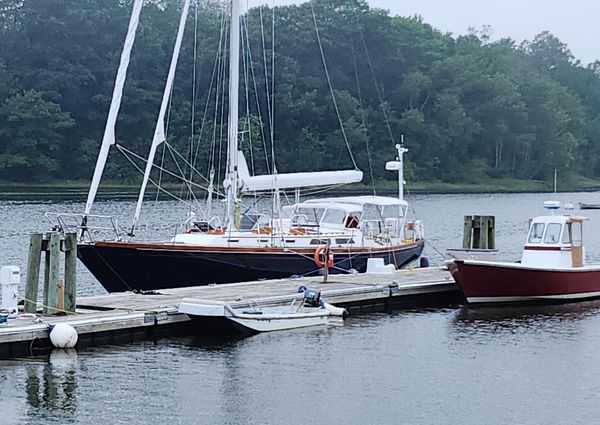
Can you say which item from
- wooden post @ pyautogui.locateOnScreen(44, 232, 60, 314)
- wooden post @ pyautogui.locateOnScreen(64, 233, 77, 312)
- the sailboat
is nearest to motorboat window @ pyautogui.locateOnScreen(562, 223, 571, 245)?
the sailboat

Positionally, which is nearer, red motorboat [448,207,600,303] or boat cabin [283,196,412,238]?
red motorboat [448,207,600,303]

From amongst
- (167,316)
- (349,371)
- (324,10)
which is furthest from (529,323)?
(324,10)

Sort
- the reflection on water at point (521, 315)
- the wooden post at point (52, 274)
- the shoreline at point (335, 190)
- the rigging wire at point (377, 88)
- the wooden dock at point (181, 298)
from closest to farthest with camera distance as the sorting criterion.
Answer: the wooden dock at point (181, 298) → the wooden post at point (52, 274) → the reflection on water at point (521, 315) → the shoreline at point (335, 190) → the rigging wire at point (377, 88)

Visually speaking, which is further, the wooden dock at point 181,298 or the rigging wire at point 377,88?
the rigging wire at point 377,88

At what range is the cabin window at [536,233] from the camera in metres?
31.7

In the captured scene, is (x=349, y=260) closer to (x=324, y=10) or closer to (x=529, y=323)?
(x=529, y=323)

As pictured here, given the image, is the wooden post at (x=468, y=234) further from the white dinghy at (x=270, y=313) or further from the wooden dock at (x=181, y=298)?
the white dinghy at (x=270, y=313)

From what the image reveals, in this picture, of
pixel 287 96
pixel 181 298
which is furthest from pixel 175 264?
pixel 287 96

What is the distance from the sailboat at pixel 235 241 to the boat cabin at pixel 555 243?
18.0ft

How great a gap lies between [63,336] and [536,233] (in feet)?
47.8

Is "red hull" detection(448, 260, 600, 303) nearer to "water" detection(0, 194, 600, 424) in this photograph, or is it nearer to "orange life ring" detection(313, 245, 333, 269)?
"water" detection(0, 194, 600, 424)

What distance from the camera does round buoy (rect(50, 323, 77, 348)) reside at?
22578 mm

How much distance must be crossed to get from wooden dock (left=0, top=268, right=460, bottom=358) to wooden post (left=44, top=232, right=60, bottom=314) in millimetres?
318

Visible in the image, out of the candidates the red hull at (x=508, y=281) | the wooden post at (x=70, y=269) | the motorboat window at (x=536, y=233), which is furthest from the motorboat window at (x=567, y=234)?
the wooden post at (x=70, y=269)
